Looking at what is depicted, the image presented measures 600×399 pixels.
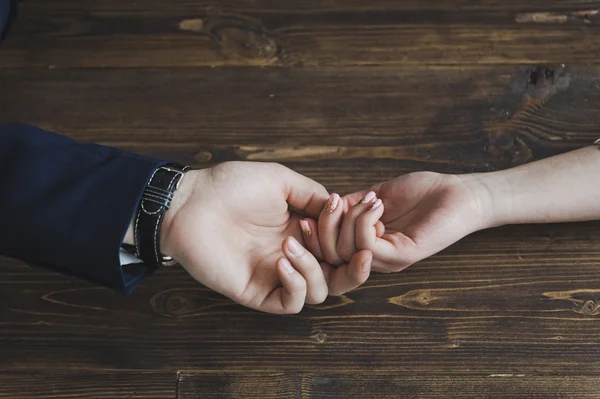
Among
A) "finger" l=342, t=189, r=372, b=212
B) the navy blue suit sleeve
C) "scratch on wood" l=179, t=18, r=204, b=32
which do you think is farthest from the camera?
"scratch on wood" l=179, t=18, r=204, b=32

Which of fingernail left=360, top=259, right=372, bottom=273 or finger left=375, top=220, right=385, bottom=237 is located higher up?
finger left=375, top=220, right=385, bottom=237

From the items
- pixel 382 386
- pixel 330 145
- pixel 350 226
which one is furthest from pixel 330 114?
pixel 382 386

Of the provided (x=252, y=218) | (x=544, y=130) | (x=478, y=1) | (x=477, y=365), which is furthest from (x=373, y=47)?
(x=477, y=365)

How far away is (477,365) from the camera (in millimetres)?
852

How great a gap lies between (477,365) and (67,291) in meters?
0.64

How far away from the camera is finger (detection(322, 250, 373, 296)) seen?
2.42ft

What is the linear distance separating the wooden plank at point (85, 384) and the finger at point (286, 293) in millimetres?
198

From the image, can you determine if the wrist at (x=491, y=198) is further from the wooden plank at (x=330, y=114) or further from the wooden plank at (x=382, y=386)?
the wooden plank at (x=382, y=386)

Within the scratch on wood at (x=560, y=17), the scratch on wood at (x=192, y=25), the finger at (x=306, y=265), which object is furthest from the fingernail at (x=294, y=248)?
the scratch on wood at (x=560, y=17)

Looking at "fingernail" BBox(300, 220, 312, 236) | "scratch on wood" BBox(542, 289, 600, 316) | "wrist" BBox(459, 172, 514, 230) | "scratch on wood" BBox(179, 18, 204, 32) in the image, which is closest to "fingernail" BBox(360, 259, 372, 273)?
"fingernail" BBox(300, 220, 312, 236)

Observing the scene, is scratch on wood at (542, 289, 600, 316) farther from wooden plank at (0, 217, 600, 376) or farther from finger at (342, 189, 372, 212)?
finger at (342, 189, 372, 212)

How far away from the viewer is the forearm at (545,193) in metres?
0.86

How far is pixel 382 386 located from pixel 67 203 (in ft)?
1.67

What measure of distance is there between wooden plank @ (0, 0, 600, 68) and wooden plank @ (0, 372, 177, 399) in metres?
0.54
